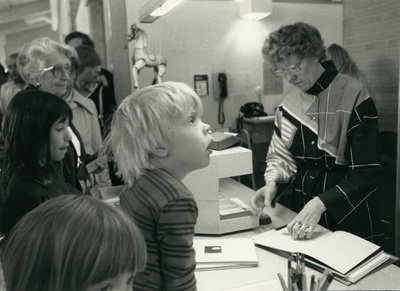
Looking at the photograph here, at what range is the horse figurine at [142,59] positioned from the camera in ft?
A: 6.85

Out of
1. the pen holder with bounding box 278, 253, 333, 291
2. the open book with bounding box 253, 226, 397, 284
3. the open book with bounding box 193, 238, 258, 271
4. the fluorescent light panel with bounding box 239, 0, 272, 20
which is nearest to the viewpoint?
the pen holder with bounding box 278, 253, 333, 291

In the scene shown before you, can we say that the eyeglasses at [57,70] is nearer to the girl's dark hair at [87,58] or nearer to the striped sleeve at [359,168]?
the girl's dark hair at [87,58]

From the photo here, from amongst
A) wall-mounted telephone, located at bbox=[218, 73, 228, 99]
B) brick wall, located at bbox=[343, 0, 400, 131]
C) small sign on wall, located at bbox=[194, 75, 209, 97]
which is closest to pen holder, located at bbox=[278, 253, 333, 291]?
small sign on wall, located at bbox=[194, 75, 209, 97]

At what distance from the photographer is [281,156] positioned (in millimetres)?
1827

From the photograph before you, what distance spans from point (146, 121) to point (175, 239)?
307mm

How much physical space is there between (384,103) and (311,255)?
7.36 feet

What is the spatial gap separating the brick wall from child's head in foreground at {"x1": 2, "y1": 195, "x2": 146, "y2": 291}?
2783mm

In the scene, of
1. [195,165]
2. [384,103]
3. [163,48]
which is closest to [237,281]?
[195,165]

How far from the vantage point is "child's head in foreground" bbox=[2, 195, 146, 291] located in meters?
0.63

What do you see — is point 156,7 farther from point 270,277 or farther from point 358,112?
point 270,277

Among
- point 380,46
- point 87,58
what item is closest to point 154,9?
point 87,58

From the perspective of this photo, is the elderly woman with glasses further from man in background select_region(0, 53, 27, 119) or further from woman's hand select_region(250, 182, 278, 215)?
man in background select_region(0, 53, 27, 119)

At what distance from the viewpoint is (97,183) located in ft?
7.68

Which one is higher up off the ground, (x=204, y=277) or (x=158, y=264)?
(x=158, y=264)
